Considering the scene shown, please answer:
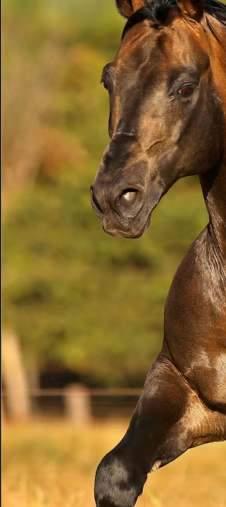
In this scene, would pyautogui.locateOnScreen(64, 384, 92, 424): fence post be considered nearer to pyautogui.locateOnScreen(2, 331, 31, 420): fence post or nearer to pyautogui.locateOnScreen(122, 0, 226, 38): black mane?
pyautogui.locateOnScreen(2, 331, 31, 420): fence post

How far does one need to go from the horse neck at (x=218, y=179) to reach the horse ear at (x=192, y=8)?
0.25 ft

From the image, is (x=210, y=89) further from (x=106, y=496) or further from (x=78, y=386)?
(x=78, y=386)

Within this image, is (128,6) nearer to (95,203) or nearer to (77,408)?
(95,203)

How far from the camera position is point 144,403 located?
5168 mm

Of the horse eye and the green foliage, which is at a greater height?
the horse eye

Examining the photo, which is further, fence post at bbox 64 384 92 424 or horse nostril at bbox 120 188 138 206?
fence post at bbox 64 384 92 424

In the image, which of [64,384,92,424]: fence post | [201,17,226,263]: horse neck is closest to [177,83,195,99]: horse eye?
[201,17,226,263]: horse neck

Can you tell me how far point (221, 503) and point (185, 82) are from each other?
329 cm

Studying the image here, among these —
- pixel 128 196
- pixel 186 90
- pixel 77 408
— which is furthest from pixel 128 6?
pixel 77 408

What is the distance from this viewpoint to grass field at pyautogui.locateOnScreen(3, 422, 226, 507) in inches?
293

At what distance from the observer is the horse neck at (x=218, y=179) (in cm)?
474

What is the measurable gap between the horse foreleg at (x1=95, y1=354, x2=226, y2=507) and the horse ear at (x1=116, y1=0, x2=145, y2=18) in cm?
137

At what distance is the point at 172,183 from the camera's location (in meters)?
4.61

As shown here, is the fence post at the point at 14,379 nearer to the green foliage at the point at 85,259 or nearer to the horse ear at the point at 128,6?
the green foliage at the point at 85,259
